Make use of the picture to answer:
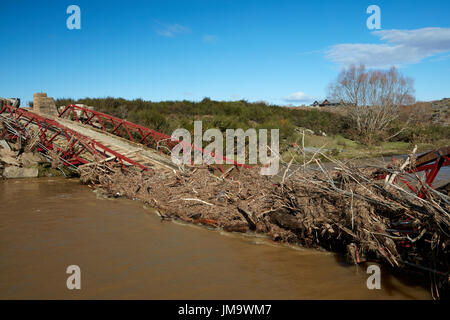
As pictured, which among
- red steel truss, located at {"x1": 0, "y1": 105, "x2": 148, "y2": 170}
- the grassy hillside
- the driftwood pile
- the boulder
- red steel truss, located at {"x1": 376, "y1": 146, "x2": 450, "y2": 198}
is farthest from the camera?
the grassy hillside

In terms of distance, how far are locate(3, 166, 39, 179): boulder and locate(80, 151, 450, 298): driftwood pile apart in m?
5.19

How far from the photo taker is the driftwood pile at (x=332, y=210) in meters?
3.42

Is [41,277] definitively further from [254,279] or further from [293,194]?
[293,194]

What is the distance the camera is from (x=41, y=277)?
368 cm

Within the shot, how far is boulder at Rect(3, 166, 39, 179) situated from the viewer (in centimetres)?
938

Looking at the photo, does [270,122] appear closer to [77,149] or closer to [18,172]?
[77,149]

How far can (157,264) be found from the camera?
4086mm

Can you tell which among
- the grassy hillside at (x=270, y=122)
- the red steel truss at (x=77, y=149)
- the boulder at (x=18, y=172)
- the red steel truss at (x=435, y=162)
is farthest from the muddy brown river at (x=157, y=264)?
the grassy hillside at (x=270, y=122)

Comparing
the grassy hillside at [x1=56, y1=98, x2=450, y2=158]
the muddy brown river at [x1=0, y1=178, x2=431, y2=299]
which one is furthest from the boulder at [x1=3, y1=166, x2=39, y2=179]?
the grassy hillside at [x1=56, y1=98, x2=450, y2=158]

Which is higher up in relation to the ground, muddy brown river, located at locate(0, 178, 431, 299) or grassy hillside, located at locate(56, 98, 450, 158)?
grassy hillside, located at locate(56, 98, 450, 158)

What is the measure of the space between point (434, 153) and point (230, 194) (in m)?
3.22

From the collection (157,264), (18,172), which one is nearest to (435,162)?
(157,264)

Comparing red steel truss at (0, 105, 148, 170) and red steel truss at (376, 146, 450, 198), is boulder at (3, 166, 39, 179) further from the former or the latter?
red steel truss at (376, 146, 450, 198)

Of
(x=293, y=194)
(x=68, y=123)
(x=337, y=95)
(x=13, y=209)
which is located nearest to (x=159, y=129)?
(x=68, y=123)
